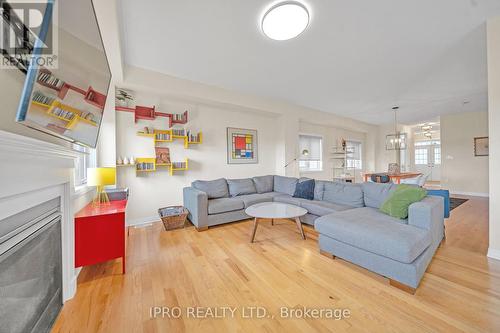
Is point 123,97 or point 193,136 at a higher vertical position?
point 123,97

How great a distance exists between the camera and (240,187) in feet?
12.5

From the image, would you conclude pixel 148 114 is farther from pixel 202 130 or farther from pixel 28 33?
pixel 28 33

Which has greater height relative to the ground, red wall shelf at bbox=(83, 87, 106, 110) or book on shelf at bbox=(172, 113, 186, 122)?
book on shelf at bbox=(172, 113, 186, 122)

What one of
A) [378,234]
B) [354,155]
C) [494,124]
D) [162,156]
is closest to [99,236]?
[162,156]

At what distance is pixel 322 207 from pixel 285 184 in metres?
1.28

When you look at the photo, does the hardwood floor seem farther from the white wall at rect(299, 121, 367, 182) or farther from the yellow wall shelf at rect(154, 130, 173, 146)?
the white wall at rect(299, 121, 367, 182)

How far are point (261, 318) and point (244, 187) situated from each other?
2634 mm

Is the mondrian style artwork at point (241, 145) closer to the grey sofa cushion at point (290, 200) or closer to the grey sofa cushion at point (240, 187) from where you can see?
the grey sofa cushion at point (240, 187)

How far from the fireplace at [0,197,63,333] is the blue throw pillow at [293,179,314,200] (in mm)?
3163

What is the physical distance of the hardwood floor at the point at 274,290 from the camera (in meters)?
1.26

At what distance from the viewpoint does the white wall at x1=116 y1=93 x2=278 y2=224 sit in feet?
10.7

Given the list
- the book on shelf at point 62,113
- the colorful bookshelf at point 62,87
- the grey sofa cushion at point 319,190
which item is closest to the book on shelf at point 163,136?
the colorful bookshelf at point 62,87

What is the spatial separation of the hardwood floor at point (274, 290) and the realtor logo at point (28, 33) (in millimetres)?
1591

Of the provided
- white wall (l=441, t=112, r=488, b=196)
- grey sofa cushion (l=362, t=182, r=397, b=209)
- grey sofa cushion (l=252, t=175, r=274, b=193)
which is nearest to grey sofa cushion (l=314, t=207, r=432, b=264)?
grey sofa cushion (l=362, t=182, r=397, b=209)
